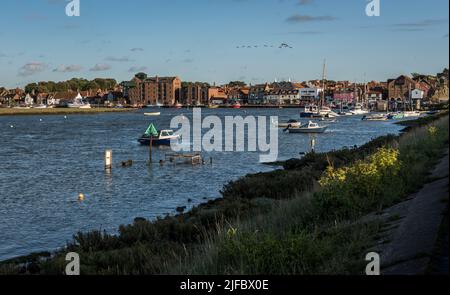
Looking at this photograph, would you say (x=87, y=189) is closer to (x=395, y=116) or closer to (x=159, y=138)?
(x=159, y=138)

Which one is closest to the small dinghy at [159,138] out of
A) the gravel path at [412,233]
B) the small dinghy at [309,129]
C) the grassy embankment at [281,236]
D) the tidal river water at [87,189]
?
Answer: the tidal river water at [87,189]

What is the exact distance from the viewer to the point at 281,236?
35.2ft

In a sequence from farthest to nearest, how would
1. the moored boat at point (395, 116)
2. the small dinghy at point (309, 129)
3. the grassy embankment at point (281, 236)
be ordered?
the moored boat at point (395, 116), the small dinghy at point (309, 129), the grassy embankment at point (281, 236)

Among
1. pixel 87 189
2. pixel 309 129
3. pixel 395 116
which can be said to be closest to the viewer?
pixel 87 189

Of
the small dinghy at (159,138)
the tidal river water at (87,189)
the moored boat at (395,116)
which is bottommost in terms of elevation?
the tidal river water at (87,189)

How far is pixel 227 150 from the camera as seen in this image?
6216 centimetres

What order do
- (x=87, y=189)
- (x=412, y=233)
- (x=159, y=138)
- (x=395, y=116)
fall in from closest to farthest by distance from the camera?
(x=412, y=233)
(x=87, y=189)
(x=159, y=138)
(x=395, y=116)

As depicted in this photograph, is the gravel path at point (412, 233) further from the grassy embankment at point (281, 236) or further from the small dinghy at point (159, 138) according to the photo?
the small dinghy at point (159, 138)

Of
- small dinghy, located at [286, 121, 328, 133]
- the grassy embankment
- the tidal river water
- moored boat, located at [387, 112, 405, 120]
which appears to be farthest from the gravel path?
moored boat, located at [387, 112, 405, 120]

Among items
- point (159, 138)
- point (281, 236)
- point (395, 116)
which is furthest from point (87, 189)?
point (395, 116)

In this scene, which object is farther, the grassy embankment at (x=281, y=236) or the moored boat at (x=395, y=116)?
the moored boat at (x=395, y=116)

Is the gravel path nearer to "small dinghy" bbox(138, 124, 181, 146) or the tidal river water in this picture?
the tidal river water

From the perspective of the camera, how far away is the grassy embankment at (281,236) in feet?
28.8

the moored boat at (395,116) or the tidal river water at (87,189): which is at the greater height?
the moored boat at (395,116)
